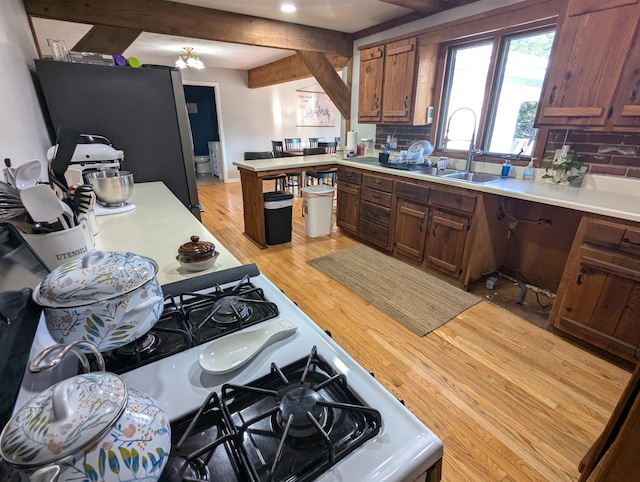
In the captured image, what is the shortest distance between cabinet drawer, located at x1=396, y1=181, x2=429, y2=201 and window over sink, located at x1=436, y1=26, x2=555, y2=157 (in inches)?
29.3

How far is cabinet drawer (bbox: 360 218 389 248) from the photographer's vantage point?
3322 millimetres

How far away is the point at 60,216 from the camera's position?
82cm

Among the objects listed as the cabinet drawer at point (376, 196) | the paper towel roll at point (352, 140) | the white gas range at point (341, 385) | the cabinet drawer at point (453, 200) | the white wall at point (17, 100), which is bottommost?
the cabinet drawer at point (376, 196)

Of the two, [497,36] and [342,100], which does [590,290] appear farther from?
[342,100]

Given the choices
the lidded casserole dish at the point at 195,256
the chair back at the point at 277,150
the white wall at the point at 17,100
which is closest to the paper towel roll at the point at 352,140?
the chair back at the point at 277,150

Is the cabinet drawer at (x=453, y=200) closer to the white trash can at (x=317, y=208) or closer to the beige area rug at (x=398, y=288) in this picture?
the beige area rug at (x=398, y=288)

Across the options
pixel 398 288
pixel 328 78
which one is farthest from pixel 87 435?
pixel 328 78

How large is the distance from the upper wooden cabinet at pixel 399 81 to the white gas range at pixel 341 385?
3.11 m

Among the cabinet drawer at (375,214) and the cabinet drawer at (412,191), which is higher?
the cabinet drawer at (412,191)

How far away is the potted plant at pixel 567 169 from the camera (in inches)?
89.7

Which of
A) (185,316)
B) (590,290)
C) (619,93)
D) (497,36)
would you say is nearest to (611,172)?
(619,93)

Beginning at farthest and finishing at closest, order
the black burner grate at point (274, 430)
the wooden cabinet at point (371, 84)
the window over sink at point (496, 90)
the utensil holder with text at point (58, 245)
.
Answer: the wooden cabinet at point (371, 84) → the window over sink at point (496, 90) → the utensil holder with text at point (58, 245) → the black burner grate at point (274, 430)

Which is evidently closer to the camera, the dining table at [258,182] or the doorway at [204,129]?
the dining table at [258,182]

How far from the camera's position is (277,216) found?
11.4 ft
